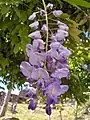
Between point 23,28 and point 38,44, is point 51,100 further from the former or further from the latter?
point 23,28

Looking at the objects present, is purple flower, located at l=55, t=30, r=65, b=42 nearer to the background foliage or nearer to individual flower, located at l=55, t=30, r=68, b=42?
individual flower, located at l=55, t=30, r=68, b=42

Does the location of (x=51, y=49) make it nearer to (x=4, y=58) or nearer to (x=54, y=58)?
(x=54, y=58)

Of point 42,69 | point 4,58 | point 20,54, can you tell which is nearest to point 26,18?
point 4,58

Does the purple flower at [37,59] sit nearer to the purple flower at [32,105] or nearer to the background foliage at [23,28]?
the purple flower at [32,105]

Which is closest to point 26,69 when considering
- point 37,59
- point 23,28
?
point 37,59

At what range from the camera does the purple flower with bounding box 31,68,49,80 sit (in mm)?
438

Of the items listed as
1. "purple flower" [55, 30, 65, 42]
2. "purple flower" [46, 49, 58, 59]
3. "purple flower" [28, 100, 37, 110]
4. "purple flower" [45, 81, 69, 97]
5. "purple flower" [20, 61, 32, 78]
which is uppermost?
"purple flower" [55, 30, 65, 42]

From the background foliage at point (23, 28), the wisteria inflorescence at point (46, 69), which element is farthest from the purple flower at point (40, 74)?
the background foliage at point (23, 28)

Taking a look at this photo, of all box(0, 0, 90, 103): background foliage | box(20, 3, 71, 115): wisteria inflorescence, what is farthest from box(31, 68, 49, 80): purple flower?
box(0, 0, 90, 103): background foliage

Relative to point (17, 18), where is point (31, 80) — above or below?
below

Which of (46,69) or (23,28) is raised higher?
(23,28)

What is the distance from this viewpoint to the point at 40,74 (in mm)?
441

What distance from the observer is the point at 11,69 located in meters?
1.67

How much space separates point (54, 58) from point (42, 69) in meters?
0.03
